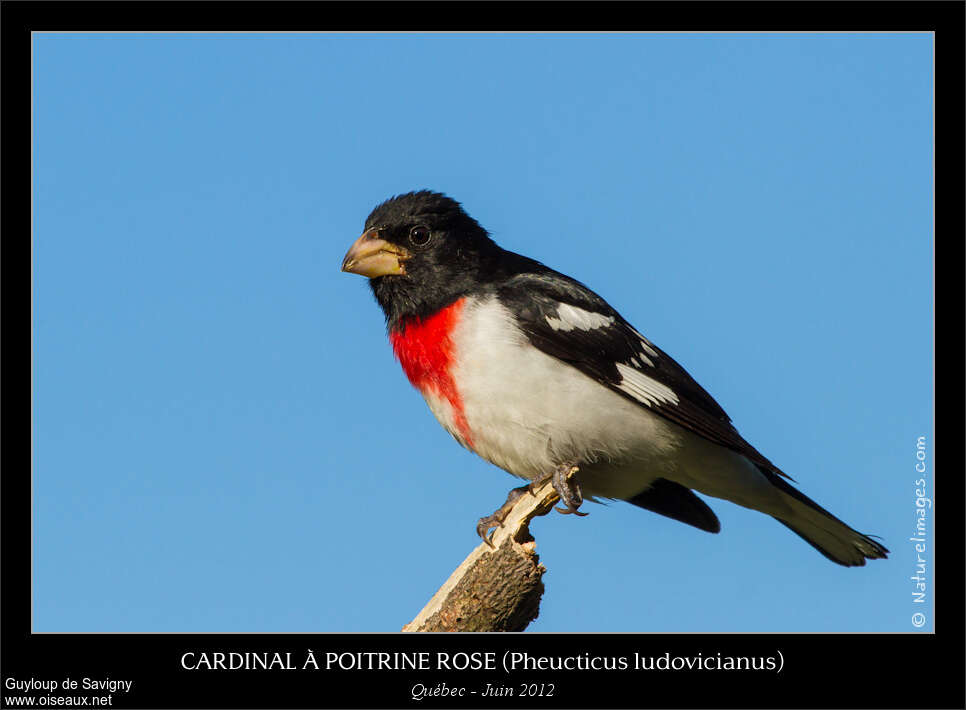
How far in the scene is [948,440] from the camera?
22.0 ft

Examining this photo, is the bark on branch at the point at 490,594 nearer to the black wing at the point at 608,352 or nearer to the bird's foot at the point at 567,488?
the bird's foot at the point at 567,488

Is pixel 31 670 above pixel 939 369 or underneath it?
underneath

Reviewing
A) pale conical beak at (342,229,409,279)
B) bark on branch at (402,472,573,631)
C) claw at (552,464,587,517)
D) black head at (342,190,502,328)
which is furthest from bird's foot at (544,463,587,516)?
pale conical beak at (342,229,409,279)

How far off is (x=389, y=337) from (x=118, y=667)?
2.83 meters

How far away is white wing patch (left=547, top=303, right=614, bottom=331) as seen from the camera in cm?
670

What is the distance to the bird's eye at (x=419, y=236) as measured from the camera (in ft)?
23.3

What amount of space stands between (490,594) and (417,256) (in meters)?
2.65

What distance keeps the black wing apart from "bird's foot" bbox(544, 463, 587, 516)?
2.08 ft

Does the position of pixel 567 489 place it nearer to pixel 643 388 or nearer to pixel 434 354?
pixel 643 388

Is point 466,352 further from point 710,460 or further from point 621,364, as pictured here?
point 710,460

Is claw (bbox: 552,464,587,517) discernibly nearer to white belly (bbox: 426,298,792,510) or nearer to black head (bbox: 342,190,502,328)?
white belly (bbox: 426,298,792,510)

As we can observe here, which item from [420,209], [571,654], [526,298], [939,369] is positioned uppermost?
[420,209]

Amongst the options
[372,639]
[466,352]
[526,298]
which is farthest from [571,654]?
[526,298]

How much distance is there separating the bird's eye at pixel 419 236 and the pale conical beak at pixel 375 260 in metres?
0.10
